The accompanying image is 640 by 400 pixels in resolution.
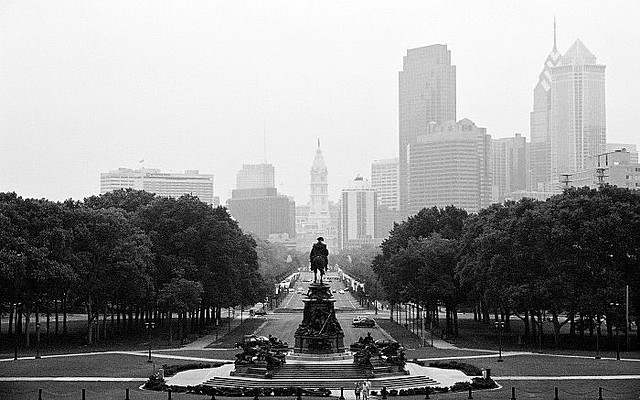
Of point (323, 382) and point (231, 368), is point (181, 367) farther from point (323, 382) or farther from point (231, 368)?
point (323, 382)

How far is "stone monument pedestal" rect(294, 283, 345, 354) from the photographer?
65.5 meters

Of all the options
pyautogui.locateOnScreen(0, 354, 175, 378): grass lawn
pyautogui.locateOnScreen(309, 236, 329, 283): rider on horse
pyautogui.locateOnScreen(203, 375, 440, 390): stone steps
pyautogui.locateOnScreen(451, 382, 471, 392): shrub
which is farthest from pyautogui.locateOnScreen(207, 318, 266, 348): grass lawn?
pyautogui.locateOnScreen(451, 382, 471, 392): shrub

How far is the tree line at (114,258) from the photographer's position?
78750 mm

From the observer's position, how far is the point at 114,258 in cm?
8581

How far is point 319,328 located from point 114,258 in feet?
87.2

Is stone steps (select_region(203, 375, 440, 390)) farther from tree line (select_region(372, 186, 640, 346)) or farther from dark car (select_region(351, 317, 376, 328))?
dark car (select_region(351, 317, 376, 328))

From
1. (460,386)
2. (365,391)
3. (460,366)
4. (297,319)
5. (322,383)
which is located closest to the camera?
(365,391)

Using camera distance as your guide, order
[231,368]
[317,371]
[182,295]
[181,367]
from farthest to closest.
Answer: [182,295] → [181,367] → [231,368] → [317,371]

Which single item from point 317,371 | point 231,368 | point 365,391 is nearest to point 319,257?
point 231,368

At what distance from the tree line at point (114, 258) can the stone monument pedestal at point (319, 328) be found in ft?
75.1

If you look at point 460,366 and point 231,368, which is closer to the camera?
point 231,368

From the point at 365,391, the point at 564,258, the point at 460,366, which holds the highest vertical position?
the point at 564,258

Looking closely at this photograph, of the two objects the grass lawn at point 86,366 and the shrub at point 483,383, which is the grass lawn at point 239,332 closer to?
the grass lawn at point 86,366

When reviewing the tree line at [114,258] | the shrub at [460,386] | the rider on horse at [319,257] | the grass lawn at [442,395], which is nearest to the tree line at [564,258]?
the grass lawn at [442,395]
